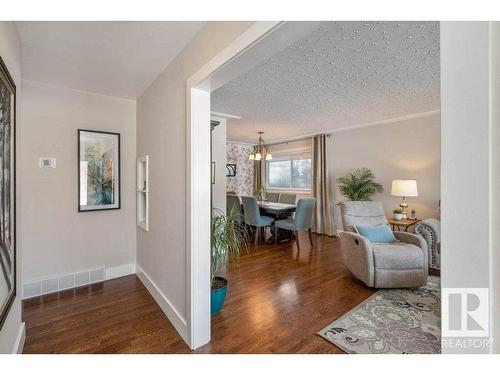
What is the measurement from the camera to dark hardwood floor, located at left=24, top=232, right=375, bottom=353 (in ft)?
5.80

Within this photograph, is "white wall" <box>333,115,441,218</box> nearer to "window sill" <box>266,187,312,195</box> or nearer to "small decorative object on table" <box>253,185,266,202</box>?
"window sill" <box>266,187,312,195</box>

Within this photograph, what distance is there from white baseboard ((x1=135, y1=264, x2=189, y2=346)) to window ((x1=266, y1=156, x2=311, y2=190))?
14.8 ft

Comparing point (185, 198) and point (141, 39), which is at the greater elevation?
point (141, 39)

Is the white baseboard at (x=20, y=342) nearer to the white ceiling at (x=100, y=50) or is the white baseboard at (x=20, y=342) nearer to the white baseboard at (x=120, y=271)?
the white baseboard at (x=120, y=271)

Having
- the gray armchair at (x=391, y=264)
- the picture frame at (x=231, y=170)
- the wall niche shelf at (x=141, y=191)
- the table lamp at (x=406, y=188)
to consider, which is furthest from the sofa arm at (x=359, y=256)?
the picture frame at (x=231, y=170)

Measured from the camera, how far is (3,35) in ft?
4.27

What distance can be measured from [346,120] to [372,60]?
93.8 inches

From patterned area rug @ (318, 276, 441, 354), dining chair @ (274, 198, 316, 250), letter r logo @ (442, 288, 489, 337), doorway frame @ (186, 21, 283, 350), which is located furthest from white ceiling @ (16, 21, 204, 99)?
dining chair @ (274, 198, 316, 250)

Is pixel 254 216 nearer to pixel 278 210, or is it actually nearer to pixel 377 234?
pixel 278 210

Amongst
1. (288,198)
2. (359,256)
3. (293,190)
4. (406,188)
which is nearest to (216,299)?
(359,256)

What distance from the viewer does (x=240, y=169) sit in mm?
7141

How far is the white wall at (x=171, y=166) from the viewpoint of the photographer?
1.69 meters
